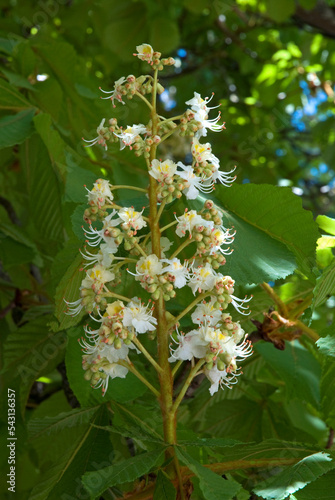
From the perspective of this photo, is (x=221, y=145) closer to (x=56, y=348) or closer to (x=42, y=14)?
(x=42, y=14)

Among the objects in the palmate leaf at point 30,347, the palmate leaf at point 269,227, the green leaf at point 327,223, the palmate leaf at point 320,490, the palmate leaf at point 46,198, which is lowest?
the palmate leaf at point 30,347

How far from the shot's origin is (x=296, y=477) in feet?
2.55

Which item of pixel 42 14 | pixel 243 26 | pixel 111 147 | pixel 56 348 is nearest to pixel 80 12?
pixel 42 14

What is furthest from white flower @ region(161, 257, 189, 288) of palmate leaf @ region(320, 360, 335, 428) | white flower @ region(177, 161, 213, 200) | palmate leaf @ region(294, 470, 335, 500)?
palmate leaf @ region(320, 360, 335, 428)

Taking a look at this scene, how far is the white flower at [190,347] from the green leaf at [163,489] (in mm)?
161

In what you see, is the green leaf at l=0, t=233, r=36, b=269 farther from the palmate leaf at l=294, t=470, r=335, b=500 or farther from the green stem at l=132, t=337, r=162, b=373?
the palmate leaf at l=294, t=470, r=335, b=500

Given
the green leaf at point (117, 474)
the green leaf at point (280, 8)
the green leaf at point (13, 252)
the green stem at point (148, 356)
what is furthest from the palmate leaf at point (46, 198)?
the green leaf at point (280, 8)

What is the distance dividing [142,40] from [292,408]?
1891mm

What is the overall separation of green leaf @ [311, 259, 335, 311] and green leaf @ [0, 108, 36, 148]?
2.36 feet

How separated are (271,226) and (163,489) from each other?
456 millimetres

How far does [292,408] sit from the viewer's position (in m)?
1.48

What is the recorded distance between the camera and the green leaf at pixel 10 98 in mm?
1302

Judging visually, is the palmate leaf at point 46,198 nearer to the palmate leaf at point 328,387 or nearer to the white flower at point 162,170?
the white flower at point 162,170

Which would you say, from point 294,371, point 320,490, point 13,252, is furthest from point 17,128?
point 320,490
